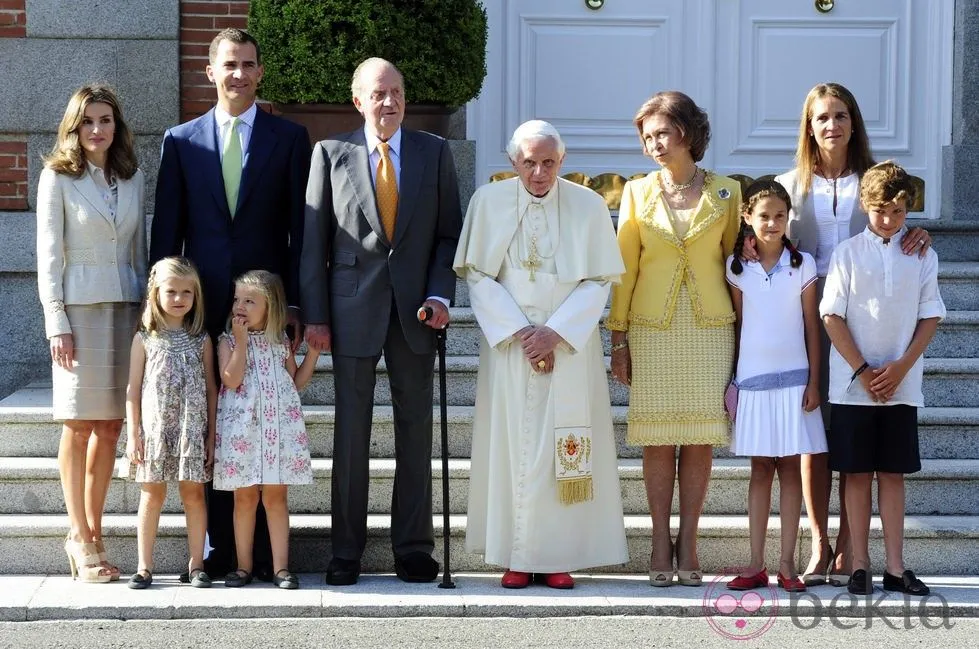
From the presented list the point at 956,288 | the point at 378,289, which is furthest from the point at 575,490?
the point at 956,288

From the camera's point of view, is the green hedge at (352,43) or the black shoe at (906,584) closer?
the black shoe at (906,584)

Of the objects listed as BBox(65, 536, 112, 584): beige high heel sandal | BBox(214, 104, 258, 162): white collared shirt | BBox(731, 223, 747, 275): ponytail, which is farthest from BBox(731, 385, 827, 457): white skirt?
BBox(65, 536, 112, 584): beige high heel sandal

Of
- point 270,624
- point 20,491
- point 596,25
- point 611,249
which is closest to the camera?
point 270,624

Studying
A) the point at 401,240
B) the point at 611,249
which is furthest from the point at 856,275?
the point at 401,240

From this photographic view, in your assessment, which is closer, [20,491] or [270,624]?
[270,624]

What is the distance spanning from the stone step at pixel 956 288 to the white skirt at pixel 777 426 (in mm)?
1853

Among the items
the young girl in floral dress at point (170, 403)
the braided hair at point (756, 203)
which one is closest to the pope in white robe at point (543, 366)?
the braided hair at point (756, 203)

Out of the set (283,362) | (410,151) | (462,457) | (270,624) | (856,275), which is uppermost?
(410,151)

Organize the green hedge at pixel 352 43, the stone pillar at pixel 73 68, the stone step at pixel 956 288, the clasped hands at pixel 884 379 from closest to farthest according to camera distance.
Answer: the clasped hands at pixel 884 379, the green hedge at pixel 352 43, the stone step at pixel 956 288, the stone pillar at pixel 73 68

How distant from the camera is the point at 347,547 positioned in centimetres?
542

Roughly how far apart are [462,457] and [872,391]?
1.81m

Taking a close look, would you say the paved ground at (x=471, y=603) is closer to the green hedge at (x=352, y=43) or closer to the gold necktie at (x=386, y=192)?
the gold necktie at (x=386, y=192)

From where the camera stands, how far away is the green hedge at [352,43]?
21.2ft

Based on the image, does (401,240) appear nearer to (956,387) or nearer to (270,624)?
(270,624)
